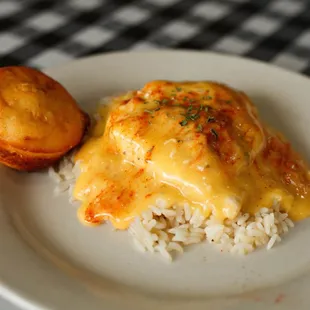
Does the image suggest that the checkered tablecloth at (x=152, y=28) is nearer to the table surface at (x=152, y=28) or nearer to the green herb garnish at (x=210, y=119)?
the table surface at (x=152, y=28)

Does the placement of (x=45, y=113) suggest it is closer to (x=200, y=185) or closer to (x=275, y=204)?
(x=200, y=185)

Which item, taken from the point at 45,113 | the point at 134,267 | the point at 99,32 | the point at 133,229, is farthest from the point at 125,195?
the point at 99,32

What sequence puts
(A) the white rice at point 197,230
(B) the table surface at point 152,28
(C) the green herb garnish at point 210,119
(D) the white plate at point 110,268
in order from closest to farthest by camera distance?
(D) the white plate at point 110,268, (A) the white rice at point 197,230, (C) the green herb garnish at point 210,119, (B) the table surface at point 152,28

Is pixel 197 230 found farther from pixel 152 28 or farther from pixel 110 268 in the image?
pixel 152 28

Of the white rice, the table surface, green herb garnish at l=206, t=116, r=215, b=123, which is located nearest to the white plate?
the white rice

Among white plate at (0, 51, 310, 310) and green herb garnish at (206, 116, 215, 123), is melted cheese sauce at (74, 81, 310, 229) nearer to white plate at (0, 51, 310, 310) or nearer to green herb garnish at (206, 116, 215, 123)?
green herb garnish at (206, 116, 215, 123)

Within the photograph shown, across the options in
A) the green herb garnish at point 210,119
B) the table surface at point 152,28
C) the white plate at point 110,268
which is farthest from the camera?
the table surface at point 152,28

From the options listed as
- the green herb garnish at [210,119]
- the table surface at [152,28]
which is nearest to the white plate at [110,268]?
the green herb garnish at [210,119]
